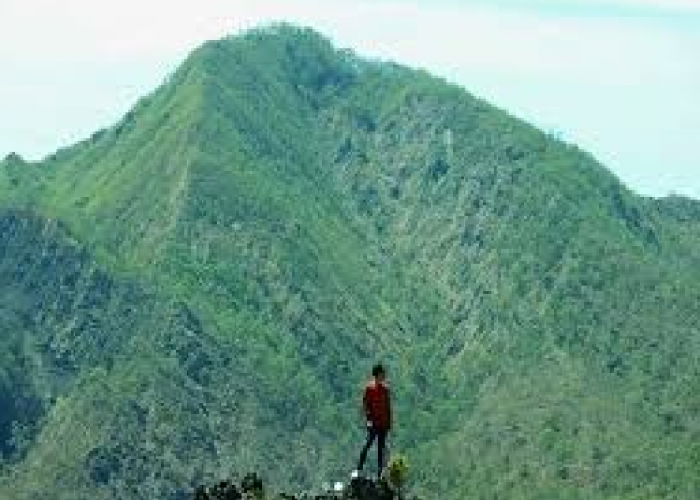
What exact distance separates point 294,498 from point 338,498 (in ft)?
13.1

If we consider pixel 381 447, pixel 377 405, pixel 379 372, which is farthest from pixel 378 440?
pixel 379 372

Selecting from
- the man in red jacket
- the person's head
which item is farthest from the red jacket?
the person's head

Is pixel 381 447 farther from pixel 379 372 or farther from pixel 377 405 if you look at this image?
pixel 379 372

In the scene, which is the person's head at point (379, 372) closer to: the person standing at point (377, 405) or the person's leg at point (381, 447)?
the person standing at point (377, 405)

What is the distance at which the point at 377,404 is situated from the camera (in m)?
51.7

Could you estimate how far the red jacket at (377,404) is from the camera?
51.5 m

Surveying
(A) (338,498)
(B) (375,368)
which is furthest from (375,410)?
(A) (338,498)

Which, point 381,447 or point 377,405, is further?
point 381,447

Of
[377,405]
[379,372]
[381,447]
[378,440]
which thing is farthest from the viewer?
[381,447]

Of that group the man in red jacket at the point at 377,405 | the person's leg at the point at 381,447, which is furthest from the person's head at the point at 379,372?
the person's leg at the point at 381,447

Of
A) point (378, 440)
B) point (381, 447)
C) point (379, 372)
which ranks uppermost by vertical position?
point (379, 372)

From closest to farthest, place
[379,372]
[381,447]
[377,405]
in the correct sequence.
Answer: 1. [379,372]
2. [377,405]
3. [381,447]

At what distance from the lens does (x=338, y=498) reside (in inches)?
2185

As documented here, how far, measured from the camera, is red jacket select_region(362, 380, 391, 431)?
51469mm
